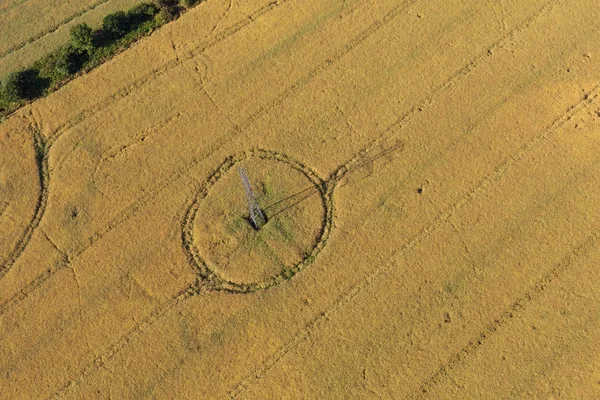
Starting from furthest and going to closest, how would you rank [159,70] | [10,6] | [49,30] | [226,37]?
[10,6] < [49,30] < [226,37] < [159,70]

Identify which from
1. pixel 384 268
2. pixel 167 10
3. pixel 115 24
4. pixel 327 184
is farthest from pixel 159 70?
pixel 384 268

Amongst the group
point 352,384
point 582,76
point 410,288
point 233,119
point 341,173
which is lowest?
point 352,384

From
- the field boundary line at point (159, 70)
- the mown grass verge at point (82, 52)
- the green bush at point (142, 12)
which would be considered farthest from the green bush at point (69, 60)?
the green bush at point (142, 12)

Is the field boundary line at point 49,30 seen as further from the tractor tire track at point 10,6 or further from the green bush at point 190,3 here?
the green bush at point 190,3

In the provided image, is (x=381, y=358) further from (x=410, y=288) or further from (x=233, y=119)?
(x=233, y=119)

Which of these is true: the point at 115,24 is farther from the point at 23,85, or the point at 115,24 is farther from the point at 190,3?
the point at 23,85

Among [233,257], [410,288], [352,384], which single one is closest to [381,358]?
[352,384]
